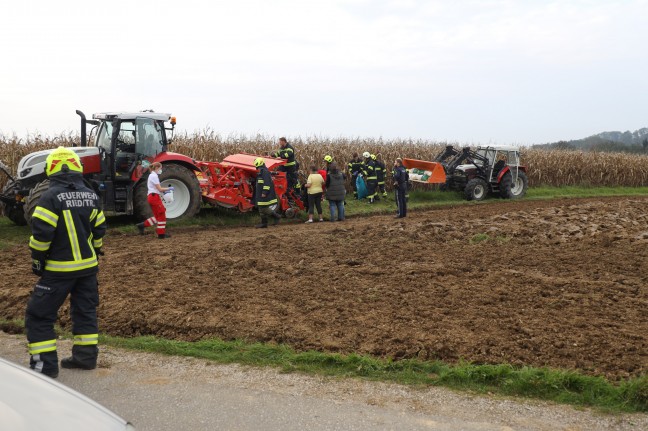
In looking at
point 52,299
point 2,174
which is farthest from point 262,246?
point 2,174

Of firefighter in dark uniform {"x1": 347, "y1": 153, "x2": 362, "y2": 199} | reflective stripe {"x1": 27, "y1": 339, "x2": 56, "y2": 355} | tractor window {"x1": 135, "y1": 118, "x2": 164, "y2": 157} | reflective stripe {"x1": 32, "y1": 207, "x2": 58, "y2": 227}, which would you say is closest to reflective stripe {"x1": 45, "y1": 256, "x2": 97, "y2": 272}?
reflective stripe {"x1": 32, "y1": 207, "x2": 58, "y2": 227}

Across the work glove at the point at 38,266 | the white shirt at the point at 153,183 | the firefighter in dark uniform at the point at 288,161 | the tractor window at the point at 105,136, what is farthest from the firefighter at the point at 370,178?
the work glove at the point at 38,266

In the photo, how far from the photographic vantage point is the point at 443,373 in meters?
5.80

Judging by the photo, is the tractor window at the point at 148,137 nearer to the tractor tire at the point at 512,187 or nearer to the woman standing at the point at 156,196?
the woman standing at the point at 156,196

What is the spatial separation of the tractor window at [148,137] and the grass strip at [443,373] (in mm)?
8798

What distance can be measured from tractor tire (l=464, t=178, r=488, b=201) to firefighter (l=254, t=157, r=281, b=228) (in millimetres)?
9921

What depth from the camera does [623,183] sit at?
35656mm

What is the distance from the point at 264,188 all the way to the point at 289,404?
10544mm

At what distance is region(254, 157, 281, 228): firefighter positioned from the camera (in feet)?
51.0

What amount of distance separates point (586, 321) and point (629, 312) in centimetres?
68

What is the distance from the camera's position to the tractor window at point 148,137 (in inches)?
584

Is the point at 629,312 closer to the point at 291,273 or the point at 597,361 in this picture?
the point at 597,361

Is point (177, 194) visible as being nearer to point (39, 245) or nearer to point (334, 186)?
point (334, 186)

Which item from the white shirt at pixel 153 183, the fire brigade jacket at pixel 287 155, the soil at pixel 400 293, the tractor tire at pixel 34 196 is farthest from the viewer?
the fire brigade jacket at pixel 287 155
